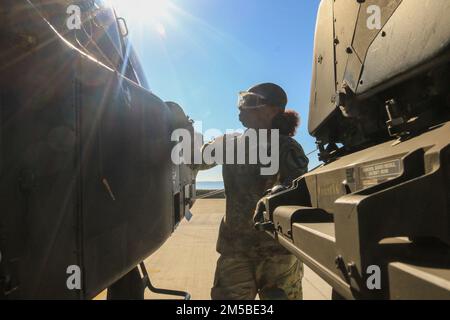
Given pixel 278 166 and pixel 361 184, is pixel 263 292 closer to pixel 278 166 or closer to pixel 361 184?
pixel 278 166

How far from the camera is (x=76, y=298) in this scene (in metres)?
1.69

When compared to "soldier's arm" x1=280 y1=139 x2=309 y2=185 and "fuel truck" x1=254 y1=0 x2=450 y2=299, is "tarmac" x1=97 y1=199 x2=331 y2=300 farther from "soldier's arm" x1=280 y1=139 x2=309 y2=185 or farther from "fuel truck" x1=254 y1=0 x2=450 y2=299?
"fuel truck" x1=254 y1=0 x2=450 y2=299

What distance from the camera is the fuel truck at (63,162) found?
56.3 inches

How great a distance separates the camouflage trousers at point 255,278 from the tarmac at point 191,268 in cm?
150

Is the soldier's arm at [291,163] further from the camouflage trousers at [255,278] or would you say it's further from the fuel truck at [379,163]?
the camouflage trousers at [255,278]

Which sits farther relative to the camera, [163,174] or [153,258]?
[153,258]

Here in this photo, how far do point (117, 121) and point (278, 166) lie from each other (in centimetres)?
180

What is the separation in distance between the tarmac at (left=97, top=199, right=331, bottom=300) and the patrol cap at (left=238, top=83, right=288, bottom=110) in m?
2.30

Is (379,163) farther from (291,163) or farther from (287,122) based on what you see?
(287,122)

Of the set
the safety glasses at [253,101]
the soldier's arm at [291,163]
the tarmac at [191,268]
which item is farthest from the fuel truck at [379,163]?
the tarmac at [191,268]

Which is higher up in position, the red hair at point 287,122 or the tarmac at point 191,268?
the red hair at point 287,122

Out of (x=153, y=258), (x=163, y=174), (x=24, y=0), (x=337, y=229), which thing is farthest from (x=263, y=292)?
(x=153, y=258)

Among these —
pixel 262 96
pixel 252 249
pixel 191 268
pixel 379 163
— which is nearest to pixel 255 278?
pixel 252 249

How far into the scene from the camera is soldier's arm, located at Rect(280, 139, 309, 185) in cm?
354
